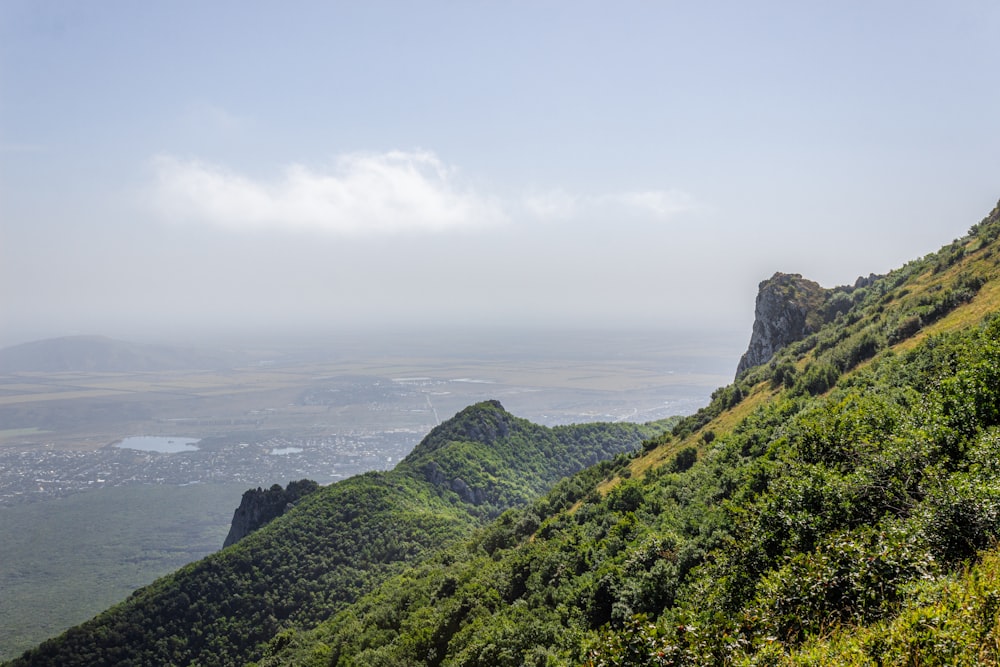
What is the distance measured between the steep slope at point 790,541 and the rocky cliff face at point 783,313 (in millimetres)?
12278

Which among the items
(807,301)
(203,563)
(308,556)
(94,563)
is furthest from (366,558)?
(94,563)

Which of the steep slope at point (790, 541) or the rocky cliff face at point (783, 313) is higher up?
the rocky cliff face at point (783, 313)

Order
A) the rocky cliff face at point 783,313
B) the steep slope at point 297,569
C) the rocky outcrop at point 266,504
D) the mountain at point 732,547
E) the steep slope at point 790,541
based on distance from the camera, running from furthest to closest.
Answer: the rocky outcrop at point 266,504 < the rocky cliff face at point 783,313 < the steep slope at point 297,569 < the mountain at point 732,547 < the steep slope at point 790,541

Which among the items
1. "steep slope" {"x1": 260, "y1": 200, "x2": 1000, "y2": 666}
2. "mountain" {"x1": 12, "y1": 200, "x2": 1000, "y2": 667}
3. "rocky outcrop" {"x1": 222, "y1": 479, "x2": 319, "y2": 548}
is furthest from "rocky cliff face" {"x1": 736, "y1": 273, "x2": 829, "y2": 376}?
"rocky outcrop" {"x1": 222, "y1": 479, "x2": 319, "y2": 548}

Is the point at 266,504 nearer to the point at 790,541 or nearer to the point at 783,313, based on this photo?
the point at 783,313

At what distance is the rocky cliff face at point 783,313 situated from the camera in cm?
5731

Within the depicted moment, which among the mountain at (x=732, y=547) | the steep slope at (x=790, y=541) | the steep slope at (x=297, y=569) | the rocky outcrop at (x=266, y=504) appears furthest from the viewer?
the rocky outcrop at (x=266, y=504)

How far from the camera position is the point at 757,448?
25938mm

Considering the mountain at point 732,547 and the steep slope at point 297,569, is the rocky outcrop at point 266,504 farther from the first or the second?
the mountain at point 732,547

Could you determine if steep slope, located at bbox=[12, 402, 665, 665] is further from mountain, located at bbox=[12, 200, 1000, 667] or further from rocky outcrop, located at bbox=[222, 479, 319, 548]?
rocky outcrop, located at bbox=[222, 479, 319, 548]

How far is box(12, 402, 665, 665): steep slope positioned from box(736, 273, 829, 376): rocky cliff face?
4593cm

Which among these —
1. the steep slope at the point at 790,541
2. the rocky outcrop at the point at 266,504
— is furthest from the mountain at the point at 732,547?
the rocky outcrop at the point at 266,504

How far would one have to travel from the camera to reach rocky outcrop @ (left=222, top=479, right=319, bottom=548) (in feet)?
257

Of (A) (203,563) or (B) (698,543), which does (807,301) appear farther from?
(A) (203,563)
